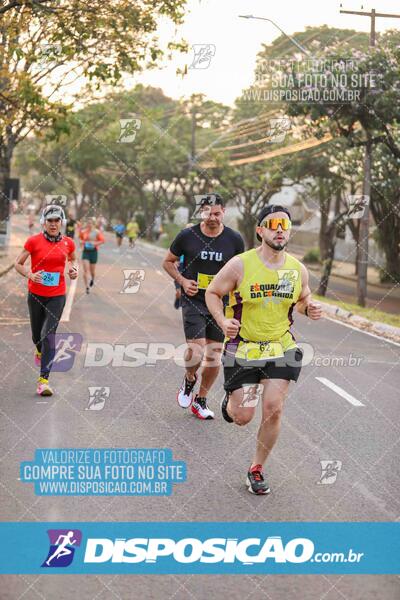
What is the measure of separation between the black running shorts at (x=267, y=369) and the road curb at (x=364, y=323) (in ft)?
38.6

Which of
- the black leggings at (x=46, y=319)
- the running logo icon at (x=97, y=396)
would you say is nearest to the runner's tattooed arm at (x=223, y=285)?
the running logo icon at (x=97, y=396)

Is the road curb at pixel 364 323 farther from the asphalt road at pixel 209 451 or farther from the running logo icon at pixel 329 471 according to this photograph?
the running logo icon at pixel 329 471

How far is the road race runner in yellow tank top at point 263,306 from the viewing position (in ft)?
22.5

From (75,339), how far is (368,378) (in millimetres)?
4614

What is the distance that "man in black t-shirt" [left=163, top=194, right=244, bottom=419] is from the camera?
9.16 meters

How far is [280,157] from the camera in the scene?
5028 centimetres

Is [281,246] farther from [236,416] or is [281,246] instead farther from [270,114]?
[270,114]

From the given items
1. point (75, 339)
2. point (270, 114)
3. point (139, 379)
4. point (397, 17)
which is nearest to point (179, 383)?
point (139, 379)

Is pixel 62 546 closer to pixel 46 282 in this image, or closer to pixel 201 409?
pixel 201 409

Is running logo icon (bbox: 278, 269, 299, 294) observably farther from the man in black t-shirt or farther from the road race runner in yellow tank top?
the man in black t-shirt

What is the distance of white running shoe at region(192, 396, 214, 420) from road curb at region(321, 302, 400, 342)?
955 centimetres

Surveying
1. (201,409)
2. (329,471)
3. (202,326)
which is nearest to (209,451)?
(329,471)

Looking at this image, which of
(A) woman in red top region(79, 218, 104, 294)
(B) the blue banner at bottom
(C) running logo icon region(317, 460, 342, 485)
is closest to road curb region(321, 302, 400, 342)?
(A) woman in red top region(79, 218, 104, 294)

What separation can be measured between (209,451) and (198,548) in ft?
7.95
